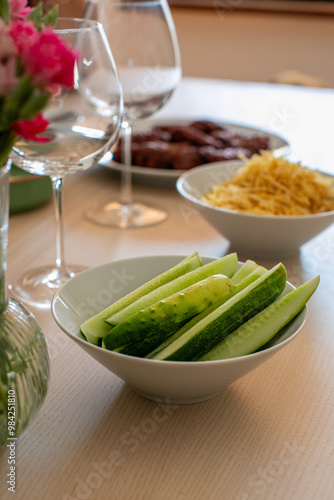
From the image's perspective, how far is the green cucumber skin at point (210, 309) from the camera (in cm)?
52

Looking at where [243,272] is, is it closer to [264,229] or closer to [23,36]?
[264,229]

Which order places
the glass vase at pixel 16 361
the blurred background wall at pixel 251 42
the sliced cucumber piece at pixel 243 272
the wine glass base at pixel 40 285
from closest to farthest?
1. the glass vase at pixel 16 361
2. the sliced cucumber piece at pixel 243 272
3. the wine glass base at pixel 40 285
4. the blurred background wall at pixel 251 42

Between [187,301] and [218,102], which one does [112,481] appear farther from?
[218,102]

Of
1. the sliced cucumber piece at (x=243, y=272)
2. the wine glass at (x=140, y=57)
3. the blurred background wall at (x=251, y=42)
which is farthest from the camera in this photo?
the blurred background wall at (x=251, y=42)

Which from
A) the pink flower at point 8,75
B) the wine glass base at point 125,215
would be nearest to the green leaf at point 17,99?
the pink flower at point 8,75

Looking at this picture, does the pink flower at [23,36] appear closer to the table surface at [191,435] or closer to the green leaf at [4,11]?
the green leaf at [4,11]

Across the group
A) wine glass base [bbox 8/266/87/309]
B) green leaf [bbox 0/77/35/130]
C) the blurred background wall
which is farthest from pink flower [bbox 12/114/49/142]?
the blurred background wall

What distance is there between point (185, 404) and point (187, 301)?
9cm

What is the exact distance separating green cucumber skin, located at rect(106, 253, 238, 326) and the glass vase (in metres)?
0.08

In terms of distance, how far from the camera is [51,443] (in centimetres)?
50

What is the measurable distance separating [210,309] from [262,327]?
5cm

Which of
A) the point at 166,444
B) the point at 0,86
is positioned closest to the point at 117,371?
the point at 166,444

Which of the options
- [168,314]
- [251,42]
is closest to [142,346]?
[168,314]

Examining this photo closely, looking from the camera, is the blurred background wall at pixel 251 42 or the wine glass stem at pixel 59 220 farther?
the blurred background wall at pixel 251 42
